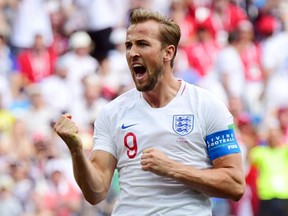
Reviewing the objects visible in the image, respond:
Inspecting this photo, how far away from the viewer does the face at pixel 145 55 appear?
6.74 meters

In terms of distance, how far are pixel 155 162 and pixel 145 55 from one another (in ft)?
2.33

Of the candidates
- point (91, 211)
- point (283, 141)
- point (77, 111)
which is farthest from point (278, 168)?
point (77, 111)

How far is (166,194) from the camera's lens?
668 cm

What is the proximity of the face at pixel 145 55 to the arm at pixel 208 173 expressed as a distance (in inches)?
19.3

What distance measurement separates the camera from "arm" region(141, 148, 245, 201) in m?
6.46

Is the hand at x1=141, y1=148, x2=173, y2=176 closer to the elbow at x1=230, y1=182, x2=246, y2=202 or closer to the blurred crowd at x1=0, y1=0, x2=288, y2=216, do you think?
the elbow at x1=230, y1=182, x2=246, y2=202

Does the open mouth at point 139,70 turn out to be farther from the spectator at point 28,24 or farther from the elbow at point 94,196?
the spectator at point 28,24


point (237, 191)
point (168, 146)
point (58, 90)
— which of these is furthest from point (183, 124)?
point (58, 90)

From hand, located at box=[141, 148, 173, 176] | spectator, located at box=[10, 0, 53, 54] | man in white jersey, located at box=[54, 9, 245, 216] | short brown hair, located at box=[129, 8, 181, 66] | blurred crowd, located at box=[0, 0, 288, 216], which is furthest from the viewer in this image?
spectator, located at box=[10, 0, 53, 54]

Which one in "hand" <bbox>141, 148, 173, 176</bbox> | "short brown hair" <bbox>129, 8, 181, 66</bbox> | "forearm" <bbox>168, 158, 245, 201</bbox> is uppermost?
"short brown hair" <bbox>129, 8, 181, 66</bbox>

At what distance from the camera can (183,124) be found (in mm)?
6727

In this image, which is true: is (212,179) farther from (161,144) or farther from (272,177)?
(272,177)

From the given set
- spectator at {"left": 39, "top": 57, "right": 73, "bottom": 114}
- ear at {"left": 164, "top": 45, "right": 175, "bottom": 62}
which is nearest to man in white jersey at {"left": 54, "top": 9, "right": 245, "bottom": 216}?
ear at {"left": 164, "top": 45, "right": 175, "bottom": 62}

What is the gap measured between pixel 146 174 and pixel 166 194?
0.57 ft
